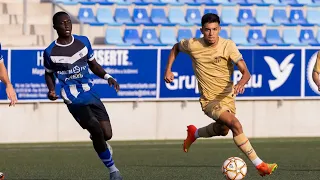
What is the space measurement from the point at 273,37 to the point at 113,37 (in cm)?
437

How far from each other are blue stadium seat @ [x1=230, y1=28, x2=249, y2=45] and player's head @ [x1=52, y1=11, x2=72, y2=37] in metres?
12.5

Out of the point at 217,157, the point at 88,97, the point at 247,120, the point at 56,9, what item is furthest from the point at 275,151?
the point at 56,9

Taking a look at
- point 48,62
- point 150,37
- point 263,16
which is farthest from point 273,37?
point 48,62

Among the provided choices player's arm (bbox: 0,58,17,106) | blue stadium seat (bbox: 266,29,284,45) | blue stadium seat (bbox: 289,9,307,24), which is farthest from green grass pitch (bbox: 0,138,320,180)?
blue stadium seat (bbox: 289,9,307,24)

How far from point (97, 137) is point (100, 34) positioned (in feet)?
37.7

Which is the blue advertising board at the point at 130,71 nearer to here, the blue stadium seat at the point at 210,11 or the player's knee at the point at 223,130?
the blue stadium seat at the point at 210,11

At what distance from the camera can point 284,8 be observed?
80.7ft

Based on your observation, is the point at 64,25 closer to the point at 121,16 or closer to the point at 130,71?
the point at 130,71

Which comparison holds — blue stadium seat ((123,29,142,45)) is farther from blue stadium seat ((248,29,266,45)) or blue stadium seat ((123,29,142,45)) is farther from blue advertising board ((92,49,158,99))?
blue advertising board ((92,49,158,99))

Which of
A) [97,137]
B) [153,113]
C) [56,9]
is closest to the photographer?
[97,137]

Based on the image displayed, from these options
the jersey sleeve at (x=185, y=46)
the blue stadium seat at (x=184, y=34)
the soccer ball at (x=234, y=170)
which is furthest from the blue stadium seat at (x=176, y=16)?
the soccer ball at (x=234, y=170)

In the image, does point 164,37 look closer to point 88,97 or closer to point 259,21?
point 259,21

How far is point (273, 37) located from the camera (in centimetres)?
2362

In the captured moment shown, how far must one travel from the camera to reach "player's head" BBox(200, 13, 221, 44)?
11.2 meters
